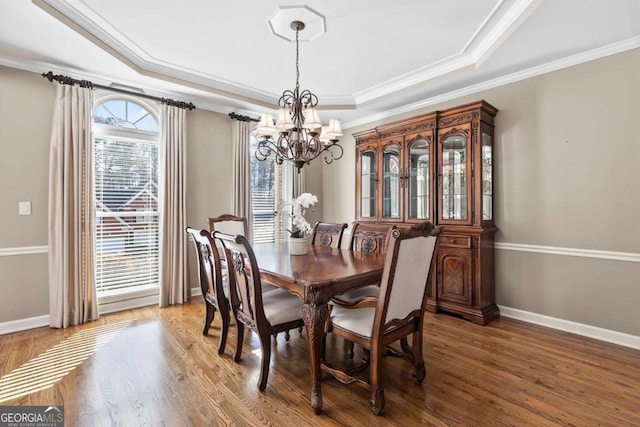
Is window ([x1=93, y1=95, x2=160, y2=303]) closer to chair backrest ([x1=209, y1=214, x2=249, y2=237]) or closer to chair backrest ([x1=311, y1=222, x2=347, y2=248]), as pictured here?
chair backrest ([x1=209, y1=214, x2=249, y2=237])

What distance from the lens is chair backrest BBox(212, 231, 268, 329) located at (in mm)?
2027

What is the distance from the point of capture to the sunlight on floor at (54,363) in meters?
2.08

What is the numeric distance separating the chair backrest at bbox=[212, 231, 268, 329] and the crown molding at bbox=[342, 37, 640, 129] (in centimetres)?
328

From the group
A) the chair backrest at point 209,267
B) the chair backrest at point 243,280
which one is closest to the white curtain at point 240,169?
the chair backrest at point 209,267

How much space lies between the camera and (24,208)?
3.07 metres

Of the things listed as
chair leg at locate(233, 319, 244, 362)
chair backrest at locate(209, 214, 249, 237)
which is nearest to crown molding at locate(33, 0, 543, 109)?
chair backrest at locate(209, 214, 249, 237)

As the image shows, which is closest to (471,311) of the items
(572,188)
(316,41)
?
(572,188)

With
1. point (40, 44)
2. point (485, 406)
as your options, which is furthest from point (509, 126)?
point (40, 44)

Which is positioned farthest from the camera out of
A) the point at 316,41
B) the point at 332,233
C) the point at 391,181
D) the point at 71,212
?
the point at 391,181

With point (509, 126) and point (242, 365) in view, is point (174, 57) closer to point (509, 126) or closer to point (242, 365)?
point (242, 365)

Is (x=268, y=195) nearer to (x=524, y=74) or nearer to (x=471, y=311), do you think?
(x=471, y=311)

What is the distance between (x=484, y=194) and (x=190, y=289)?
386cm

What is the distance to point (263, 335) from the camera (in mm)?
2076

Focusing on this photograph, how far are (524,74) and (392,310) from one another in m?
3.05
